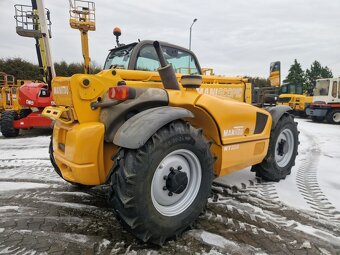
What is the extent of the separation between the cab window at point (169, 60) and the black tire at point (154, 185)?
1.49 metres

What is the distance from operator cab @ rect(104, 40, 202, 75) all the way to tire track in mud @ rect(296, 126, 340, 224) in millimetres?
2317

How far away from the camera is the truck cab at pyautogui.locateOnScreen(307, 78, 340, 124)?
15594 millimetres

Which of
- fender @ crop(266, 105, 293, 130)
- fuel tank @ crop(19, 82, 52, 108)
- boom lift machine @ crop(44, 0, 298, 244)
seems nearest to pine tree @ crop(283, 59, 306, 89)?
fuel tank @ crop(19, 82, 52, 108)

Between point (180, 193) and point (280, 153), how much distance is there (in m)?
2.42

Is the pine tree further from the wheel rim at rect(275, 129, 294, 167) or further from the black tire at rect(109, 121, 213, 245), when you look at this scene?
the black tire at rect(109, 121, 213, 245)

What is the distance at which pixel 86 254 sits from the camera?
7.80ft

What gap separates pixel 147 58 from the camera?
12.8 ft

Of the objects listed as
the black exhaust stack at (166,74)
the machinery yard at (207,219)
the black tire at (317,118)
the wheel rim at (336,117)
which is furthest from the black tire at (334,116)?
the black exhaust stack at (166,74)

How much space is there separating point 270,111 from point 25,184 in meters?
3.73

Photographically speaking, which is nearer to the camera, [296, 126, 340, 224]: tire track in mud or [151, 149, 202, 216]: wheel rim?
[151, 149, 202, 216]: wheel rim

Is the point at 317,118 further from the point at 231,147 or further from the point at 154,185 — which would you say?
the point at 154,185

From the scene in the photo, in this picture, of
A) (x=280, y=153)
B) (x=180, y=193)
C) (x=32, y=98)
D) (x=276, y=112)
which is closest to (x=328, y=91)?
(x=280, y=153)

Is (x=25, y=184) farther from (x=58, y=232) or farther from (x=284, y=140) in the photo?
(x=284, y=140)

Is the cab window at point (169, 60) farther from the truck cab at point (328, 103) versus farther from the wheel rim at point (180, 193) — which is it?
the truck cab at point (328, 103)
